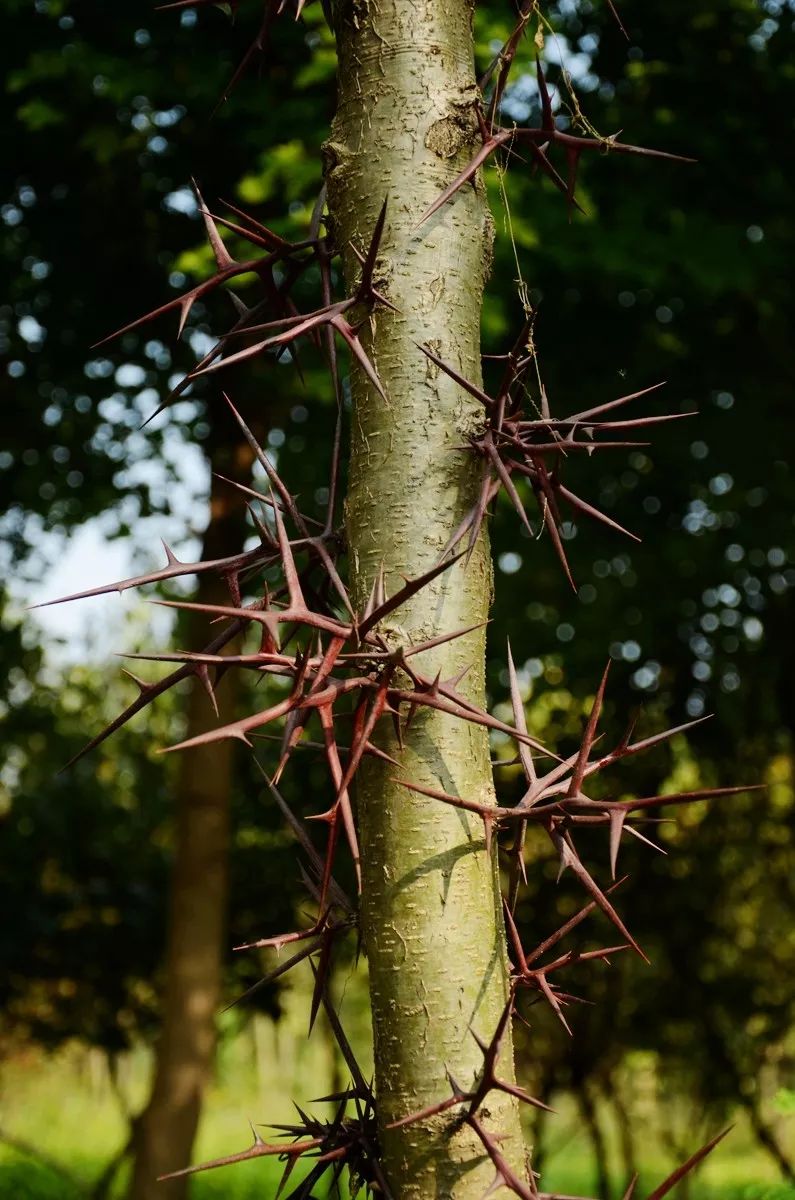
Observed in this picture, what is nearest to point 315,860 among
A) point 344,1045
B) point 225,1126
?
point 344,1045

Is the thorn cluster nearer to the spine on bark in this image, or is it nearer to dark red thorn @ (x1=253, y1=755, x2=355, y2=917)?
the spine on bark

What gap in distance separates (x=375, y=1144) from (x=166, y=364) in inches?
245

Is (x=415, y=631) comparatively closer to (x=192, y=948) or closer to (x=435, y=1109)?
(x=435, y=1109)

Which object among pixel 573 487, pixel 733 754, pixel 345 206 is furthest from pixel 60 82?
pixel 733 754

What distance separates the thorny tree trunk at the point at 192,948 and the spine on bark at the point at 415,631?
5.05 m

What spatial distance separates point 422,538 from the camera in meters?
1.27

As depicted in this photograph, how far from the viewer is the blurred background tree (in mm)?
5332

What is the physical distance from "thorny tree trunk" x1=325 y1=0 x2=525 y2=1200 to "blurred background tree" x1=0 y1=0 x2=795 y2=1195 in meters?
1.82

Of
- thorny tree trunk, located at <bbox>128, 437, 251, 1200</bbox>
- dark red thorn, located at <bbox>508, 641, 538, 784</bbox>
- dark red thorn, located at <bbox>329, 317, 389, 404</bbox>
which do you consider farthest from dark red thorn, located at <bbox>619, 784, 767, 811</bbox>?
thorny tree trunk, located at <bbox>128, 437, 251, 1200</bbox>

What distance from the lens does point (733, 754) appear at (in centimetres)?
886

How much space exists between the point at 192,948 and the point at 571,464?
3369 mm

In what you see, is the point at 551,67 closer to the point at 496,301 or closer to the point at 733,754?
the point at 496,301

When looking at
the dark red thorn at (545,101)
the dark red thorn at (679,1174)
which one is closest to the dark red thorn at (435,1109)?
the dark red thorn at (679,1174)

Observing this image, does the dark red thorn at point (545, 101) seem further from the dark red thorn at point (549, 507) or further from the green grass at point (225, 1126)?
the green grass at point (225, 1126)
